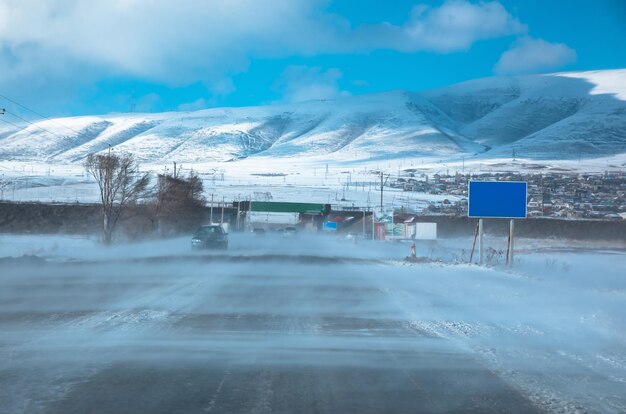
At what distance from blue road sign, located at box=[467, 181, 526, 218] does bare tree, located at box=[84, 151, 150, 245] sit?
25.6 metres

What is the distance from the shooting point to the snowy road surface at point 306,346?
8.19m

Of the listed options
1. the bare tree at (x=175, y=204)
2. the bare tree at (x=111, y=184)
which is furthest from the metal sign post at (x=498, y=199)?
the bare tree at (x=175, y=204)

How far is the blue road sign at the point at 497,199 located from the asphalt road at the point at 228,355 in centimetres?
1437

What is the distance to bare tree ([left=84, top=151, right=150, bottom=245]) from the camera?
51406 millimetres

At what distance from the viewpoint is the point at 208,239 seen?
4494 cm

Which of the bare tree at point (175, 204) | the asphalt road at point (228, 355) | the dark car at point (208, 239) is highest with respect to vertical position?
the bare tree at point (175, 204)

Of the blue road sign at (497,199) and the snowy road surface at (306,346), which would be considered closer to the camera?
the snowy road surface at (306,346)

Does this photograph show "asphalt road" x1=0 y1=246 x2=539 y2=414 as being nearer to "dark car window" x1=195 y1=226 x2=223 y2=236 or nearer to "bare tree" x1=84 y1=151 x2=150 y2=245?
"dark car window" x1=195 y1=226 x2=223 y2=236

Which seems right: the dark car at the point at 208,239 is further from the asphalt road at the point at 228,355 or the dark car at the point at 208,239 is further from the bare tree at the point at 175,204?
the asphalt road at the point at 228,355

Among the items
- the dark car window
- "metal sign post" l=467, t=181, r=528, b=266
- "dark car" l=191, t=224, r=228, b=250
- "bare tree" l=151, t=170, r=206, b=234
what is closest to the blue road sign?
"metal sign post" l=467, t=181, r=528, b=266

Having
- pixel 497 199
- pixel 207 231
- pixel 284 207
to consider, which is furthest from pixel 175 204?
pixel 497 199

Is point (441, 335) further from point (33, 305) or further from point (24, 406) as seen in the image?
→ point (33, 305)

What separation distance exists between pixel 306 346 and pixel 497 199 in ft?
77.3

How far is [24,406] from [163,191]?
195ft
